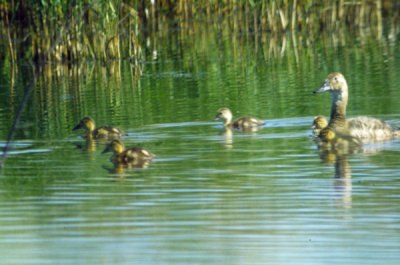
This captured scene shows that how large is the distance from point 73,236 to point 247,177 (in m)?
2.37

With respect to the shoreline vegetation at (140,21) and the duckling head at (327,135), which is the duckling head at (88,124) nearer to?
the duckling head at (327,135)

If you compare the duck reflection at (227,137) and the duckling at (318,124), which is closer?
the duck reflection at (227,137)

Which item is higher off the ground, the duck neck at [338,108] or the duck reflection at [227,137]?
the duck neck at [338,108]

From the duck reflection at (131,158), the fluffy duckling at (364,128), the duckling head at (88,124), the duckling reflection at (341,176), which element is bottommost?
the duckling reflection at (341,176)

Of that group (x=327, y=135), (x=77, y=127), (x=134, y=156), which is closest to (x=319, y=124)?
Result: (x=327, y=135)

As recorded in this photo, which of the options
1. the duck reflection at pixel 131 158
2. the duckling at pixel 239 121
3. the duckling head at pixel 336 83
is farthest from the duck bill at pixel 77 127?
the duckling head at pixel 336 83

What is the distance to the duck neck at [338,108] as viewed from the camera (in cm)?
1005

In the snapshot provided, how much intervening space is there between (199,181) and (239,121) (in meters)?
3.43

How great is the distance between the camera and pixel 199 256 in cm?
493

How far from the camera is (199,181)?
7.40 m

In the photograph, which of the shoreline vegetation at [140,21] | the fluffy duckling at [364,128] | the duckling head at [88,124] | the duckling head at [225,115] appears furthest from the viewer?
the shoreline vegetation at [140,21]

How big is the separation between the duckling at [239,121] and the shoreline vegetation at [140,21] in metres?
5.73

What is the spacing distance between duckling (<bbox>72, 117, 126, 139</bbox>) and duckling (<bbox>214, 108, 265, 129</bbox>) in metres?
1.42

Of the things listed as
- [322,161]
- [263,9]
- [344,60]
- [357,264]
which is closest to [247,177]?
[322,161]
